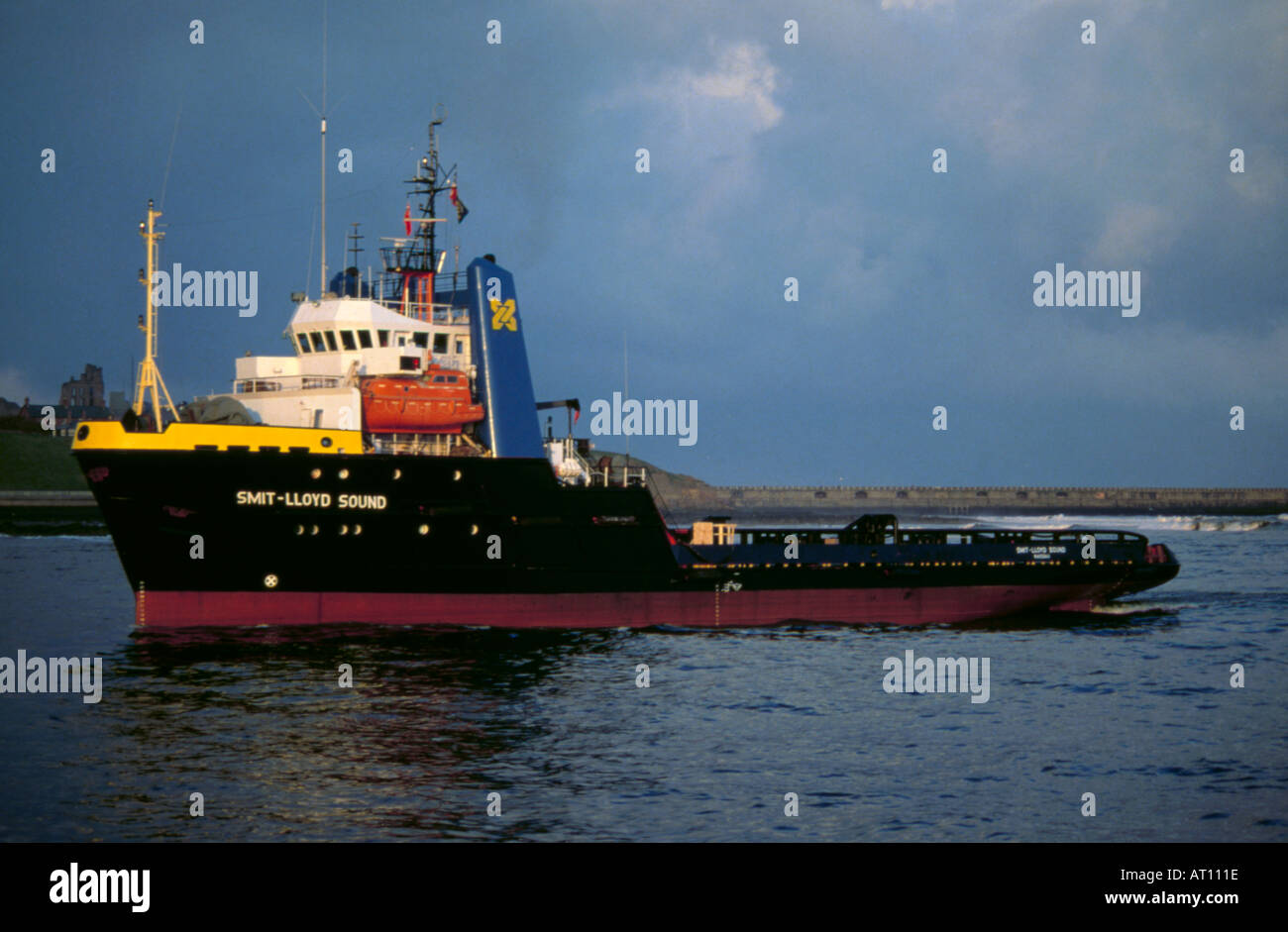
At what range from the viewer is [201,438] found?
26.4m

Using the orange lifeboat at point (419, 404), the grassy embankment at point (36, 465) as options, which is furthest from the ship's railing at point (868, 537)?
the grassy embankment at point (36, 465)

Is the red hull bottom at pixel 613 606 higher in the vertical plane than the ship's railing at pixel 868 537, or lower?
lower

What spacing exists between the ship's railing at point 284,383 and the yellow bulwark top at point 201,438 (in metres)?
3.26

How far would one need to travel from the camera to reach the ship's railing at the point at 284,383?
3019 cm

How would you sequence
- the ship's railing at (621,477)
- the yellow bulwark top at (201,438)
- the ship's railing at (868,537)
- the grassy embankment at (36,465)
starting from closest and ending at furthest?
the yellow bulwark top at (201,438), the ship's railing at (621,477), the ship's railing at (868,537), the grassy embankment at (36,465)

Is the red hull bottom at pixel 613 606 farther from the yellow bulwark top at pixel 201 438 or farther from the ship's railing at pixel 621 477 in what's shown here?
the yellow bulwark top at pixel 201 438

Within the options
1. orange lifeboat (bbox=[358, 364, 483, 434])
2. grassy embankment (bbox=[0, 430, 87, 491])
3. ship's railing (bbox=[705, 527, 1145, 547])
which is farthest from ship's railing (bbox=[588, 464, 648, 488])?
grassy embankment (bbox=[0, 430, 87, 491])

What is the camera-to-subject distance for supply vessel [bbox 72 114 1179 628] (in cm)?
2644

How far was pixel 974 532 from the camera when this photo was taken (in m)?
35.1

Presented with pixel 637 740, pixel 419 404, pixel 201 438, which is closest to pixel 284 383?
pixel 419 404

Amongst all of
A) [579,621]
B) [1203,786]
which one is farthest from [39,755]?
[1203,786]

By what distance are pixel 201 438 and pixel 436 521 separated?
5692 mm

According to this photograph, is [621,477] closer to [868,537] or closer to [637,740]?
[868,537]
